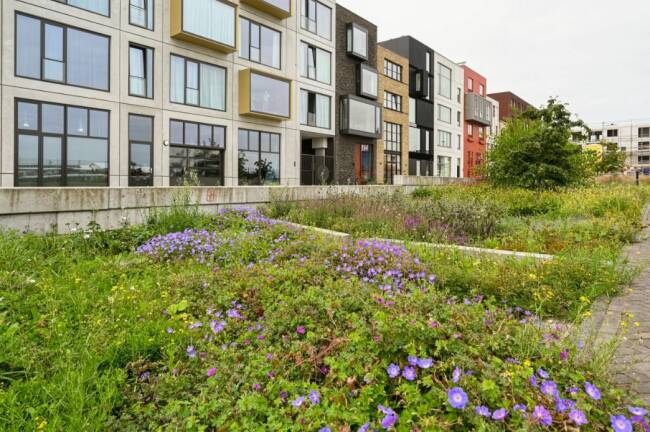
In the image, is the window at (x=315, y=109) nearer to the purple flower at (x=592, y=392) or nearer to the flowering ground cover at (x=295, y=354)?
the flowering ground cover at (x=295, y=354)

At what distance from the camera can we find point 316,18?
27.2m

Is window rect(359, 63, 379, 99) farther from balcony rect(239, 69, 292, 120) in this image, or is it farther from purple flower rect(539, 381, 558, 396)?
purple flower rect(539, 381, 558, 396)

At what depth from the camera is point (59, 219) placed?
22.7ft

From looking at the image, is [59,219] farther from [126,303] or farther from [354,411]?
[354,411]

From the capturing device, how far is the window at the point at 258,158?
2248 cm

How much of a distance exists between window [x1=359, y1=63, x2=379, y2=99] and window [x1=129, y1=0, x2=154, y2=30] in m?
15.6

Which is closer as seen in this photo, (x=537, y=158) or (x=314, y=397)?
(x=314, y=397)

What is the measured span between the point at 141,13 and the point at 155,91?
132 inches

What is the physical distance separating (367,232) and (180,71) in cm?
1591

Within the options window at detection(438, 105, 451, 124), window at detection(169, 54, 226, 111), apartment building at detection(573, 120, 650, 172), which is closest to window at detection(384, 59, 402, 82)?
window at detection(438, 105, 451, 124)

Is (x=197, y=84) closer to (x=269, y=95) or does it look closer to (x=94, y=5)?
(x=269, y=95)

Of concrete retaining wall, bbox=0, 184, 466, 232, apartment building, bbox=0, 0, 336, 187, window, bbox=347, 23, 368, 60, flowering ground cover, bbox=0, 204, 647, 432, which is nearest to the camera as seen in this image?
flowering ground cover, bbox=0, 204, 647, 432

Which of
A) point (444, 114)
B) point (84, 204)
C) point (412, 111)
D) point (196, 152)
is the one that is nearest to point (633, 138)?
point (444, 114)

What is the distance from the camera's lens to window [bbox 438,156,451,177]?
44.4 meters
